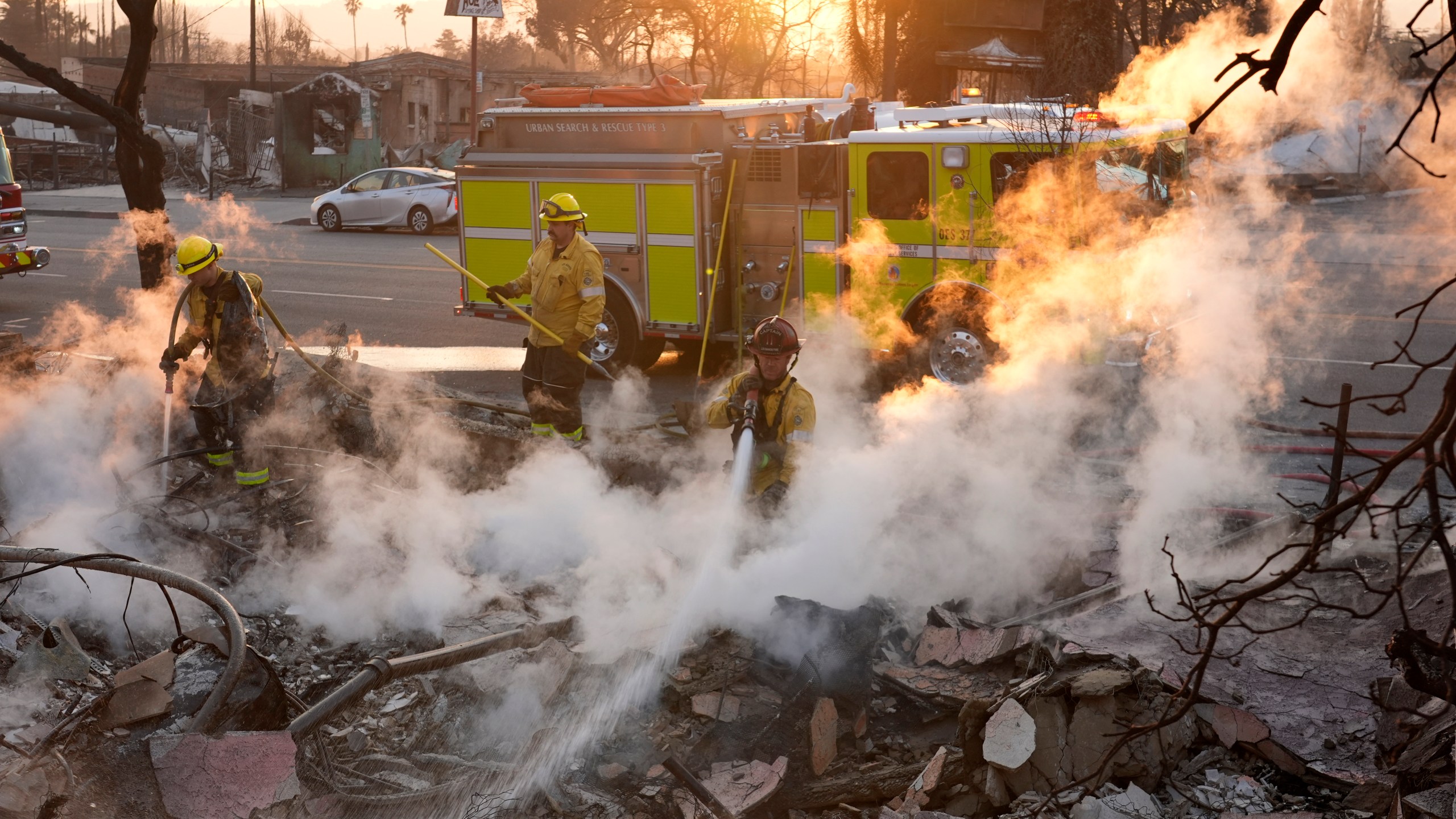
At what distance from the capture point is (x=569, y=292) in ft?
27.1

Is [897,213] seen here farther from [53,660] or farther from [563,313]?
[53,660]

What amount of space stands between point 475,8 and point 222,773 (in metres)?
15.2

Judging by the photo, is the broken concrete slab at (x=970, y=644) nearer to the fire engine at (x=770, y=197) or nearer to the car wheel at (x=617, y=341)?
the fire engine at (x=770, y=197)

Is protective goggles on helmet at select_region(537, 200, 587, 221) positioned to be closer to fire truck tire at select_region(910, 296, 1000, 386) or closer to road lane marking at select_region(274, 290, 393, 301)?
fire truck tire at select_region(910, 296, 1000, 386)

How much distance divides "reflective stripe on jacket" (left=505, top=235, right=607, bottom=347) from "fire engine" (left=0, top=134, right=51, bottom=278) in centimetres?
946

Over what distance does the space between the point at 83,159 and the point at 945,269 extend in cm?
3181

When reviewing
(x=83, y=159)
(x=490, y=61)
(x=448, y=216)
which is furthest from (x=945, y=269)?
(x=490, y=61)

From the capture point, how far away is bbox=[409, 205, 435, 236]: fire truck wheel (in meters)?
22.3

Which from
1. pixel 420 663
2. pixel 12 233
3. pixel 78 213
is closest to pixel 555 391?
pixel 420 663

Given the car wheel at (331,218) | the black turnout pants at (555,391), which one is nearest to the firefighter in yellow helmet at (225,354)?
the black turnout pants at (555,391)

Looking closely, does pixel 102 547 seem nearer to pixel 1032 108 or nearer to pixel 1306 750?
pixel 1306 750

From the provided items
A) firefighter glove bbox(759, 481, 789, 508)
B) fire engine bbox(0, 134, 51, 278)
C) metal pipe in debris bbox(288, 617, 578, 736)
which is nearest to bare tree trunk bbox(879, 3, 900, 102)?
fire engine bbox(0, 134, 51, 278)

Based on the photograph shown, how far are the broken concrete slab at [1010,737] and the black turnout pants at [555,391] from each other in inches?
181

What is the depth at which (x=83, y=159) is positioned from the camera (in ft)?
110
